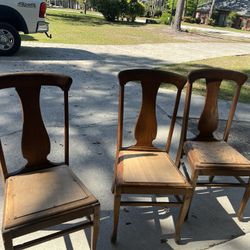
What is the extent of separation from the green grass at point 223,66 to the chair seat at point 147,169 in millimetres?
3829

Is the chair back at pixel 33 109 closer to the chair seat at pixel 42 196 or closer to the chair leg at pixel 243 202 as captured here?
the chair seat at pixel 42 196

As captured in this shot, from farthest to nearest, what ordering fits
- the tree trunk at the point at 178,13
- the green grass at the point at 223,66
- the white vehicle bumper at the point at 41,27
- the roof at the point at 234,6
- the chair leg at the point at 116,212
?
the roof at the point at 234,6 → the tree trunk at the point at 178,13 → the white vehicle bumper at the point at 41,27 → the green grass at the point at 223,66 → the chair leg at the point at 116,212

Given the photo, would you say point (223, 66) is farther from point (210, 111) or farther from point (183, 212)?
point (183, 212)

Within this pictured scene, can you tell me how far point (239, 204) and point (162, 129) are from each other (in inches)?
67.6

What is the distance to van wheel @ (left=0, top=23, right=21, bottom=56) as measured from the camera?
774 centimetres

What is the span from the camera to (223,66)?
30.1 feet

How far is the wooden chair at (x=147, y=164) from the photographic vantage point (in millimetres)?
2361

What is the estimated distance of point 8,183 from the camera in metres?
2.27

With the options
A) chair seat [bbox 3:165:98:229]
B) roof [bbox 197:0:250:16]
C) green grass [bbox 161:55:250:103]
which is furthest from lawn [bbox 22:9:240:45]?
roof [bbox 197:0:250:16]

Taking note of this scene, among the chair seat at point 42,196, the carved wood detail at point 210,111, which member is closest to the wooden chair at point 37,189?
the chair seat at point 42,196

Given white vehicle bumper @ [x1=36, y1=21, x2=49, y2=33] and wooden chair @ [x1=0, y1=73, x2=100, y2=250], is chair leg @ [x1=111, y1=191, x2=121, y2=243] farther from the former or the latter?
white vehicle bumper @ [x1=36, y1=21, x2=49, y2=33]

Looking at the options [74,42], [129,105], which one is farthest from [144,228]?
[74,42]

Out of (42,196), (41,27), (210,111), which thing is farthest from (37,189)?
(41,27)

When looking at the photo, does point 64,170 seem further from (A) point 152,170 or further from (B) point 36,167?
(A) point 152,170
